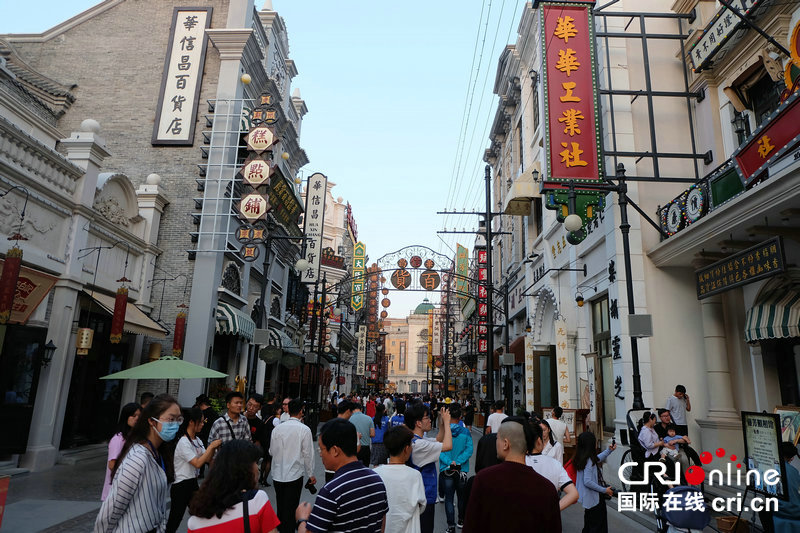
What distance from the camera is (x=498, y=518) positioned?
3402 mm

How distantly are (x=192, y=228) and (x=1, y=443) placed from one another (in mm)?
9805

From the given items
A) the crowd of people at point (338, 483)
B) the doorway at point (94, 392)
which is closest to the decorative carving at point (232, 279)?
the doorway at point (94, 392)

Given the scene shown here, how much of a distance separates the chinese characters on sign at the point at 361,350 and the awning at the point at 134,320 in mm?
52335

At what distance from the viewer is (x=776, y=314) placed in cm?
1005

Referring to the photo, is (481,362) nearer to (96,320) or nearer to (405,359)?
(96,320)

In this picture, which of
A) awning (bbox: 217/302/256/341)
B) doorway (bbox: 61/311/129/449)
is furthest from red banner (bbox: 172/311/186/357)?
awning (bbox: 217/302/256/341)

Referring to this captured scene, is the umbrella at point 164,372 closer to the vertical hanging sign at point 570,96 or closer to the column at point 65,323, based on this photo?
the column at point 65,323

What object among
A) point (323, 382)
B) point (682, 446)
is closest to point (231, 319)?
point (682, 446)

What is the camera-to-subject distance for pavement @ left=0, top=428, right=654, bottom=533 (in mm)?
7642

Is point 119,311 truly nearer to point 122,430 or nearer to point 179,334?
point 179,334

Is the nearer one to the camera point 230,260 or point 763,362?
point 763,362

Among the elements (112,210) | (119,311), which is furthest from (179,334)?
(112,210)

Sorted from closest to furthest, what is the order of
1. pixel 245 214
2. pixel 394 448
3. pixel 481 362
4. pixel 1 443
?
pixel 394 448 → pixel 1 443 → pixel 245 214 → pixel 481 362

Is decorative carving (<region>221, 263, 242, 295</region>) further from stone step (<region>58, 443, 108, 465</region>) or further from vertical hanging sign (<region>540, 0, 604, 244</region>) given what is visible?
vertical hanging sign (<region>540, 0, 604, 244</region>)
